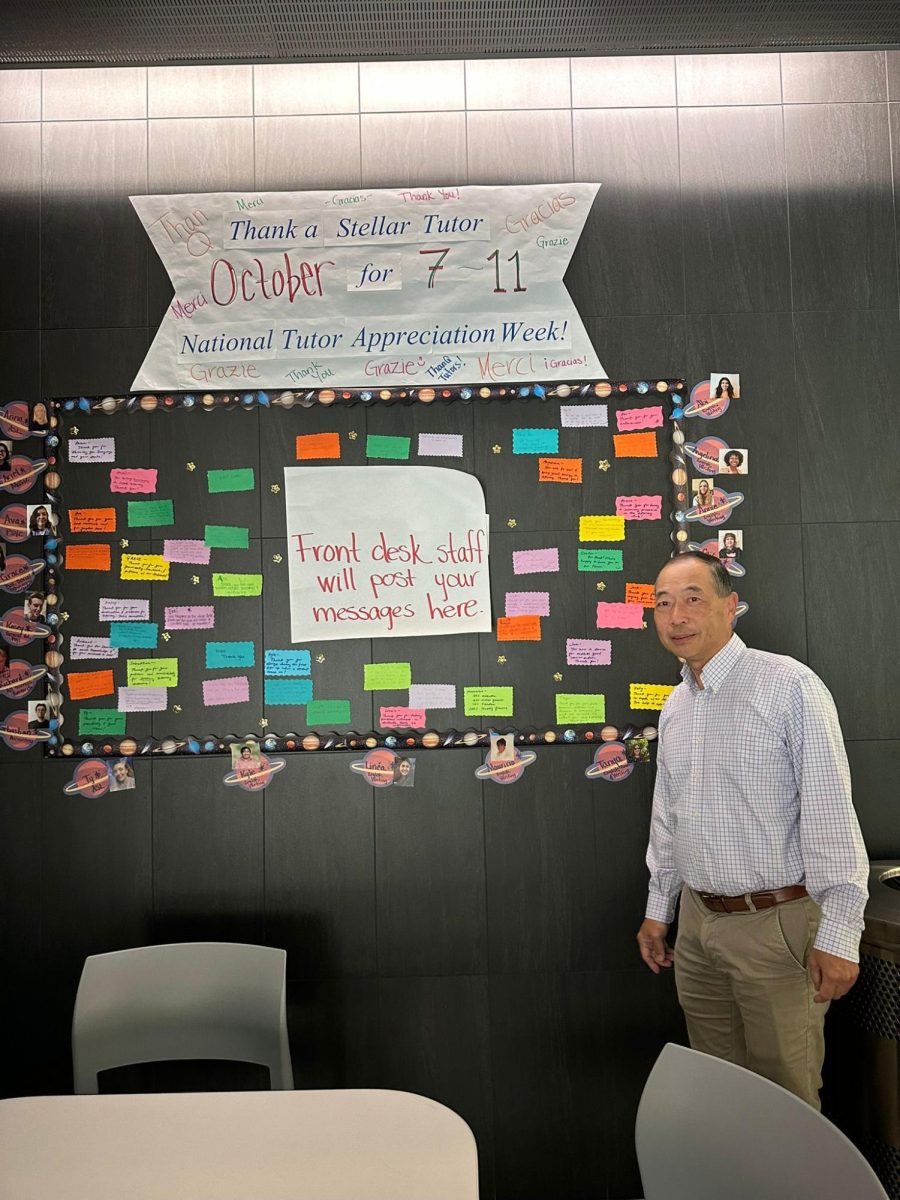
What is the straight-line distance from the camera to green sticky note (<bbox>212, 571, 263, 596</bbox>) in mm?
2932

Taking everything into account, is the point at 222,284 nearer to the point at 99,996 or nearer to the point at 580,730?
the point at 580,730

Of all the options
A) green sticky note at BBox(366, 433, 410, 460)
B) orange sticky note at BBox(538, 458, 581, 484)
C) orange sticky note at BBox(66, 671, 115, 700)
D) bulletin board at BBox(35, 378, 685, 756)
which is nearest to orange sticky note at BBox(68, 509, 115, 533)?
bulletin board at BBox(35, 378, 685, 756)

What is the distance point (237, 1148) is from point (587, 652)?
1.69 m

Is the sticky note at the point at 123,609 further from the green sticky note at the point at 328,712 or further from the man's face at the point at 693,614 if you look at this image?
the man's face at the point at 693,614

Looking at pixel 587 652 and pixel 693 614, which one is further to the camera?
pixel 587 652

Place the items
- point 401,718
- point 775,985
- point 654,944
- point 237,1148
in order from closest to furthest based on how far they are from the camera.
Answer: point 237,1148 → point 775,985 → point 654,944 → point 401,718

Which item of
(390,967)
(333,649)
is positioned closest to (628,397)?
(333,649)

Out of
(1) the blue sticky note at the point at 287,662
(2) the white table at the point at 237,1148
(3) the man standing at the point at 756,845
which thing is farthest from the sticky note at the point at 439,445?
(2) the white table at the point at 237,1148

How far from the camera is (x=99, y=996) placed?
2.28 m

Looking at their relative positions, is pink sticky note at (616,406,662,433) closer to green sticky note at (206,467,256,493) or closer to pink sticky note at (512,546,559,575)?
pink sticky note at (512,546,559,575)

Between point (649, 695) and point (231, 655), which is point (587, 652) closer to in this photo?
point (649, 695)

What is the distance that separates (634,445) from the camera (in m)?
2.94

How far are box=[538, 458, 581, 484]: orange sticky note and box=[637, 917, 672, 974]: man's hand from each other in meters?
1.28

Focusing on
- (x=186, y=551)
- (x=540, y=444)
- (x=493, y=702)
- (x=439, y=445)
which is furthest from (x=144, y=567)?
(x=540, y=444)
